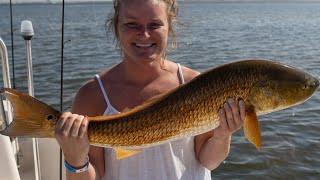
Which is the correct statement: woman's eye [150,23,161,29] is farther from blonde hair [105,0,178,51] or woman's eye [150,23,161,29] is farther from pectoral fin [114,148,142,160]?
pectoral fin [114,148,142,160]

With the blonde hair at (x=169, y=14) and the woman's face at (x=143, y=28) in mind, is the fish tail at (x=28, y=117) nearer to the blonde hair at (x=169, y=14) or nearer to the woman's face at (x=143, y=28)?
the woman's face at (x=143, y=28)

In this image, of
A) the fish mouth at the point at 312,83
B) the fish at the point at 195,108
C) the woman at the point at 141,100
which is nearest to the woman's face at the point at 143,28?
the woman at the point at 141,100

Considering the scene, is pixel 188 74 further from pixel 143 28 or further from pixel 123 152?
pixel 123 152

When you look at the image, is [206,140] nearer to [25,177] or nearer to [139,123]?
[139,123]

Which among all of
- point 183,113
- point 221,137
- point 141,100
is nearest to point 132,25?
point 141,100

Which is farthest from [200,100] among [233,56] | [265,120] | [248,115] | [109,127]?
[233,56]

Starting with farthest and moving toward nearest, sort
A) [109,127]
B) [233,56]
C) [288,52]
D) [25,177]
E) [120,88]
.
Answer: [288,52] < [233,56] < [25,177] < [120,88] < [109,127]

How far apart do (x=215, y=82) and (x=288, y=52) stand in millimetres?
16270

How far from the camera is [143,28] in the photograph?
2.66m

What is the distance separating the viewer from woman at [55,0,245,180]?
102 inches

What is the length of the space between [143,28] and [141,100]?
0.53 m

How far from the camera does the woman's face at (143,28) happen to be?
2.66 metres

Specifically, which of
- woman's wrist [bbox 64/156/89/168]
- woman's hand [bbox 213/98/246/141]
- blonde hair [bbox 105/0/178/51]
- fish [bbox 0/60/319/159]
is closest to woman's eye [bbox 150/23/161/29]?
blonde hair [bbox 105/0/178/51]

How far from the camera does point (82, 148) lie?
7.99ft
